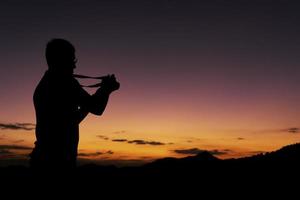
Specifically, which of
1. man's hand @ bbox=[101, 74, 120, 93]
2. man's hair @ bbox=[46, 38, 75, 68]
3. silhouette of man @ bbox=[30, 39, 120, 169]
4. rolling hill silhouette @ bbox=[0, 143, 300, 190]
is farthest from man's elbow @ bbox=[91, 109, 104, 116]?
rolling hill silhouette @ bbox=[0, 143, 300, 190]

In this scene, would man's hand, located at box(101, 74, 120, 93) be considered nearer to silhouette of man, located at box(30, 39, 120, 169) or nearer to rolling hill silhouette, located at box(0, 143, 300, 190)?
silhouette of man, located at box(30, 39, 120, 169)

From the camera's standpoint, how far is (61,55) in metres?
5.10

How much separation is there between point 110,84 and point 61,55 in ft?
2.57

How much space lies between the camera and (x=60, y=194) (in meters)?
4.93

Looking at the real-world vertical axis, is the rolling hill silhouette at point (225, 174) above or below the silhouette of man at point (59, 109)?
below

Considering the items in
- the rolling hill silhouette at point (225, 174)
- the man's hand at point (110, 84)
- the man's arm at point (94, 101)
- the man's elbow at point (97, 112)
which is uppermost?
the man's hand at point (110, 84)

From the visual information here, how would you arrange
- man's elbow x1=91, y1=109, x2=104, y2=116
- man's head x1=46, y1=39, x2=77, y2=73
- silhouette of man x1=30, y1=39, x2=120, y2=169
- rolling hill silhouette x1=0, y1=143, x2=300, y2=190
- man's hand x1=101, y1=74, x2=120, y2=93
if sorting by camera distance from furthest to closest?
rolling hill silhouette x1=0, y1=143, x2=300, y2=190
man's hand x1=101, y1=74, x2=120, y2=93
man's elbow x1=91, y1=109, x2=104, y2=116
man's head x1=46, y1=39, x2=77, y2=73
silhouette of man x1=30, y1=39, x2=120, y2=169

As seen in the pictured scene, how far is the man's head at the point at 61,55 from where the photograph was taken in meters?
5.08

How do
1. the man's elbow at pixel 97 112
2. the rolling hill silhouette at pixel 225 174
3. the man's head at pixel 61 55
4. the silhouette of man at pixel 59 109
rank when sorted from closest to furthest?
the silhouette of man at pixel 59 109, the man's head at pixel 61 55, the man's elbow at pixel 97 112, the rolling hill silhouette at pixel 225 174

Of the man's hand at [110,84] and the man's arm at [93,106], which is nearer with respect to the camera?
the man's arm at [93,106]

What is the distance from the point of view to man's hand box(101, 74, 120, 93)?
5453mm

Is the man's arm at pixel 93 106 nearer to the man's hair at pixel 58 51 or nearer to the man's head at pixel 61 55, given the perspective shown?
the man's head at pixel 61 55

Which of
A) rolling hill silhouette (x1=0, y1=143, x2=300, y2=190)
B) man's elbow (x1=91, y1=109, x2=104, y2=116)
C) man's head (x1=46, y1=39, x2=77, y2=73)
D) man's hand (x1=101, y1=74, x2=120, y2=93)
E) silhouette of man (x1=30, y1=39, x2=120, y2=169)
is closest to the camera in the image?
silhouette of man (x1=30, y1=39, x2=120, y2=169)

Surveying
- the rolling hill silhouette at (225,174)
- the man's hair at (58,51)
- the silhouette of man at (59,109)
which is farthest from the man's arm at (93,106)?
the rolling hill silhouette at (225,174)
